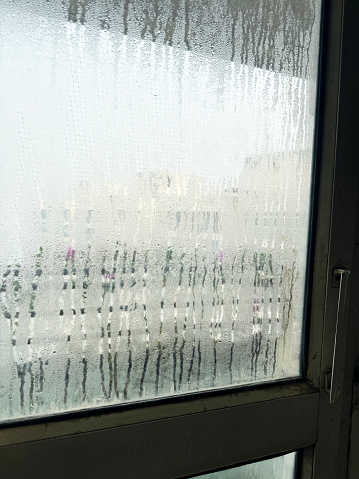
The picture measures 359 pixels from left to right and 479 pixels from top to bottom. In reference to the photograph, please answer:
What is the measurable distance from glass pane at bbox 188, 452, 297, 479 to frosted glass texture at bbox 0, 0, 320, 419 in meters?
0.23

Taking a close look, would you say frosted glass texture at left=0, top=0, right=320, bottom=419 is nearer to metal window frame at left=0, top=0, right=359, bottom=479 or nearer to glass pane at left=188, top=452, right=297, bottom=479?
metal window frame at left=0, top=0, right=359, bottom=479

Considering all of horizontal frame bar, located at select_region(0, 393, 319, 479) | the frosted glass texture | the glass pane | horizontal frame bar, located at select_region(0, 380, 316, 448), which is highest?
the frosted glass texture

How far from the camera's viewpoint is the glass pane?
1.04 meters

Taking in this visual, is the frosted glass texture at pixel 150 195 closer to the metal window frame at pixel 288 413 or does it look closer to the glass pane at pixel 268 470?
the metal window frame at pixel 288 413

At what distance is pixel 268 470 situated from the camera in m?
1.08

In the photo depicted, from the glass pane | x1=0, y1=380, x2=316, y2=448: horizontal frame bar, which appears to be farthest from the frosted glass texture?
the glass pane

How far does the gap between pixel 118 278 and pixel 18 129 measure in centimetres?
35

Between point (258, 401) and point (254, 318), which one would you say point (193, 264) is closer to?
point (254, 318)

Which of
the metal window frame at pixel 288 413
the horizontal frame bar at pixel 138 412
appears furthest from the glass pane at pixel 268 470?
the horizontal frame bar at pixel 138 412

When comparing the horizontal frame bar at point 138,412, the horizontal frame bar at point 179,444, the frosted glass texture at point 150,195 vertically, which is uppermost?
the frosted glass texture at point 150,195

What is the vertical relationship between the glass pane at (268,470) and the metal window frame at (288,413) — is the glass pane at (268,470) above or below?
below

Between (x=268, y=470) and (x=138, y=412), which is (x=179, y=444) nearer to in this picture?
(x=138, y=412)

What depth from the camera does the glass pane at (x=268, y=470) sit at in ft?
3.40

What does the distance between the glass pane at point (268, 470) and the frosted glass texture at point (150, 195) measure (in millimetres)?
226
